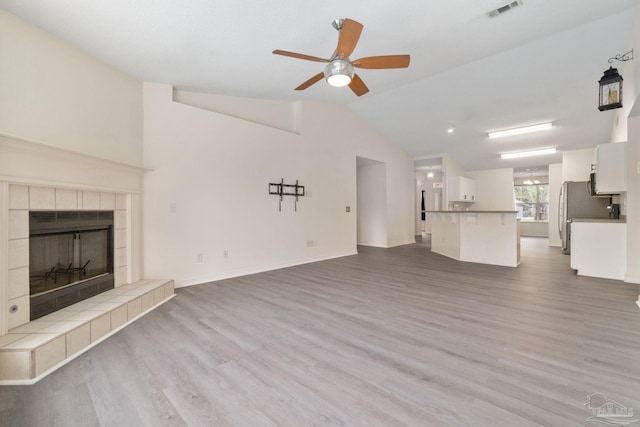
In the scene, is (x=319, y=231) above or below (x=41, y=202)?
below

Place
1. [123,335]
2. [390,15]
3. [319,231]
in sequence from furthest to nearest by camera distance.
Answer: [319,231], [390,15], [123,335]

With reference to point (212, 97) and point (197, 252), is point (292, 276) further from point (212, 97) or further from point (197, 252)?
point (212, 97)

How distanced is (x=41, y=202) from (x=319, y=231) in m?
4.21

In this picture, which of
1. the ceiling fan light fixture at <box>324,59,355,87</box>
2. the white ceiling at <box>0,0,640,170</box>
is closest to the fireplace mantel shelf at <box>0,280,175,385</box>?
the white ceiling at <box>0,0,640,170</box>

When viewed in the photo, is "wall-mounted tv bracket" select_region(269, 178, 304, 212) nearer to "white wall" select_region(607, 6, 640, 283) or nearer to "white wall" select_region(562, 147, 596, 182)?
"white wall" select_region(607, 6, 640, 283)

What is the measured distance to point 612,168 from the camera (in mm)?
3971

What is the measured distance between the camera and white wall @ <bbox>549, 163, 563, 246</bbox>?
25.4ft

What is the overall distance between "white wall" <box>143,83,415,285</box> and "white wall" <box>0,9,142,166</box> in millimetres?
300

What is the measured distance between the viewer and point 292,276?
14.2 feet

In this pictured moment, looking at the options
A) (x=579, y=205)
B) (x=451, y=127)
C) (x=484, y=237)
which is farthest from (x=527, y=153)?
(x=484, y=237)

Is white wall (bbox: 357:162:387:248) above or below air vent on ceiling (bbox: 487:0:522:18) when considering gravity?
below

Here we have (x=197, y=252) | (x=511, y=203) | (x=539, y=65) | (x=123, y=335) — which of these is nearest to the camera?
(x=123, y=335)

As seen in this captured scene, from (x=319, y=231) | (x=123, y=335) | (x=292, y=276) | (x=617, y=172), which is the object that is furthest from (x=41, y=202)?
(x=617, y=172)

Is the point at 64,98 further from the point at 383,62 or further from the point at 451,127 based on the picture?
the point at 451,127
